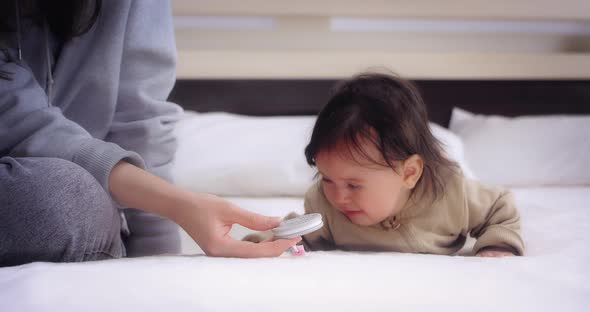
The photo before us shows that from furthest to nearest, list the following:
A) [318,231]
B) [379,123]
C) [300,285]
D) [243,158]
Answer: [243,158] < [318,231] < [379,123] < [300,285]

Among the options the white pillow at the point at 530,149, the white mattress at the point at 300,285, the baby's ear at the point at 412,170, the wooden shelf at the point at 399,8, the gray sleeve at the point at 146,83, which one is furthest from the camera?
the wooden shelf at the point at 399,8

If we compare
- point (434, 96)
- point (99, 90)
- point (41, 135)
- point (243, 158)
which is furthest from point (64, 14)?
point (434, 96)

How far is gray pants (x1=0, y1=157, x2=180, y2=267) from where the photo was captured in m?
0.59

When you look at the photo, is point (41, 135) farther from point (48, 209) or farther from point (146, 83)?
point (146, 83)

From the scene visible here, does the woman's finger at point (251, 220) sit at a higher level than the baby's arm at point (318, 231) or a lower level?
higher

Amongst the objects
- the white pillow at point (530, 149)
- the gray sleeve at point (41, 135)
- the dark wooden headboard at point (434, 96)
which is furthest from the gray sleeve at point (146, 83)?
the white pillow at point (530, 149)

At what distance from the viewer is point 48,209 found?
60 centimetres

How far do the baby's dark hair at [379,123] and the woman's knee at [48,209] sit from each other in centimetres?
35

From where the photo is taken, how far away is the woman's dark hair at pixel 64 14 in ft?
2.85

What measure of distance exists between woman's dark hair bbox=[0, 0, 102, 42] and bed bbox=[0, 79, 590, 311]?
431 millimetres

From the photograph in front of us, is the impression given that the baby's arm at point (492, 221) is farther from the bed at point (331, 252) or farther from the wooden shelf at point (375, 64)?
the wooden shelf at point (375, 64)

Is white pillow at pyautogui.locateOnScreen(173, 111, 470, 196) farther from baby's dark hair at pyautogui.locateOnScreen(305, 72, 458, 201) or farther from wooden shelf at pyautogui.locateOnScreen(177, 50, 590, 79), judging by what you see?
baby's dark hair at pyautogui.locateOnScreen(305, 72, 458, 201)

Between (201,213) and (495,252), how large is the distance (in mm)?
468

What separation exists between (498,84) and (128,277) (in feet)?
5.62
